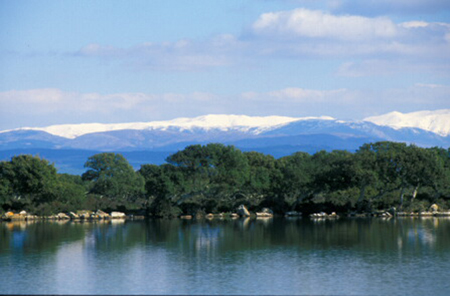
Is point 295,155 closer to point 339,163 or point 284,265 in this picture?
point 339,163

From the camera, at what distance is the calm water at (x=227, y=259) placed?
4422cm

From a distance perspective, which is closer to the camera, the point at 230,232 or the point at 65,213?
the point at 230,232

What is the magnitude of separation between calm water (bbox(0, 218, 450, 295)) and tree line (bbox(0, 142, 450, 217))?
18919mm

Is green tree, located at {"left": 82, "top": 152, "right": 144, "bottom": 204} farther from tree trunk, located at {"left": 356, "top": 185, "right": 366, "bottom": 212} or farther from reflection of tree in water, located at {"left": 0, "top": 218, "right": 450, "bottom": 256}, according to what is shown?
tree trunk, located at {"left": 356, "top": 185, "right": 366, "bottom": 212}

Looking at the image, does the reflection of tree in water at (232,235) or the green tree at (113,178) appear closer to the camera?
the reflection of tree in water at (232,235)

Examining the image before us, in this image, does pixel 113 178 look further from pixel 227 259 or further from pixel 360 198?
pixel 227 259

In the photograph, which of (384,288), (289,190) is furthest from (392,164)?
(384,288)

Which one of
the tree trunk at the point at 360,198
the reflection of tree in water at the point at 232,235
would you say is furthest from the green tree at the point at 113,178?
the tree trunk at the point at 360,198

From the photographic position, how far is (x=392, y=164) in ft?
358

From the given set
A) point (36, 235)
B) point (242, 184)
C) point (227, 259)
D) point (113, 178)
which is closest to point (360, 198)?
point (242, 184)

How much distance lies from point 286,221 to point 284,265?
45611 millimetres

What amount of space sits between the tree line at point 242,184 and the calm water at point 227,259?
18.9 metres

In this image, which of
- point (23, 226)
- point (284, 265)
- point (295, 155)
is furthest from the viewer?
point (295, 155)

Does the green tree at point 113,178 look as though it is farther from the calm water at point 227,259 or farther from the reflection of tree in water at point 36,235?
the calm water at point 227,259
